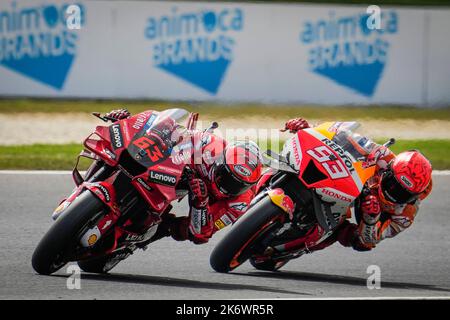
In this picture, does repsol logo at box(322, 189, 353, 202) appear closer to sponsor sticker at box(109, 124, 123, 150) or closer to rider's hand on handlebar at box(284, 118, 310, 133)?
rider's hand on handlebar at box(284, 118, 310, 133)

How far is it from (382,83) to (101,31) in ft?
13.3

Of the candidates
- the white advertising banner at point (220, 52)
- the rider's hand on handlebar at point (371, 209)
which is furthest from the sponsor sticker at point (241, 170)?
the white advertising banner at point (220, 52)

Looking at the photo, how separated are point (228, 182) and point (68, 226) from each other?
1.22m

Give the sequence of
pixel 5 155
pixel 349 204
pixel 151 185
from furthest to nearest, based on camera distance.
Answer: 1. pixel 5 155
2. pixel 349 204
3. pixel 151 185

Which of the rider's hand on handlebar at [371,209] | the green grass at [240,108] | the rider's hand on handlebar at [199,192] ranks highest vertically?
the rider's hand on handlebar at [199,192]

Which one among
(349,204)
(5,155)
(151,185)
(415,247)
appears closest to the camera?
(151,185)

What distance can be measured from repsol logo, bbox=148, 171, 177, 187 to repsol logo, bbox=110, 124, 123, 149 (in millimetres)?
306

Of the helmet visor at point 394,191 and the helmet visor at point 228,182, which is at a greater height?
the helmet visor at point 228,182

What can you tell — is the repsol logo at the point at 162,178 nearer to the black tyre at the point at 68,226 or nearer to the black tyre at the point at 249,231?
the black tyre at the point at 68,226

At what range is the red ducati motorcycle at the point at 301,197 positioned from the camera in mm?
6574
